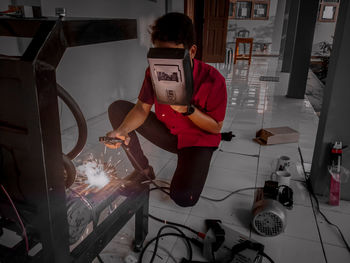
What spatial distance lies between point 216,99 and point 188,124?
0.67 feet

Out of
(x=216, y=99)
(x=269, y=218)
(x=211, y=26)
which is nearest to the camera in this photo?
(x=269, y=218)

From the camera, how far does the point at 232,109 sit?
12.2ft

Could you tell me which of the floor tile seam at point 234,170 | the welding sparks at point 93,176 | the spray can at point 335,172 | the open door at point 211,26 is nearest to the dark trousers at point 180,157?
the welding sparks at point 93,176

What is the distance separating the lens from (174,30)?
3.96 feet

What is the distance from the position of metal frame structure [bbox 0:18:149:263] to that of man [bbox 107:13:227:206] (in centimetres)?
60

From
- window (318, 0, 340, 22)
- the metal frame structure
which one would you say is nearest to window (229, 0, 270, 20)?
window (318, 0, 340, 22)

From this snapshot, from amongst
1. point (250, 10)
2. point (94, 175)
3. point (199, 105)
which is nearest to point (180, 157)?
point (199, 105)

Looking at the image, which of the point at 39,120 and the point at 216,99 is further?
the point at 216,99

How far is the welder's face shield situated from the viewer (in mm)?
993

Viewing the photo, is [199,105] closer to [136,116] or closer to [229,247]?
[136,116]

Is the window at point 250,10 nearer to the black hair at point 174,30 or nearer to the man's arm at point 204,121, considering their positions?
the man's arm at point 204,121

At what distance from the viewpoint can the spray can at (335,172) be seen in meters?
1.60

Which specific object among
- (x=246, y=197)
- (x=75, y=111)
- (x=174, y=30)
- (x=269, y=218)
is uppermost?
(x=174, y=30)

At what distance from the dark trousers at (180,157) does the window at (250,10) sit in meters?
10.1
